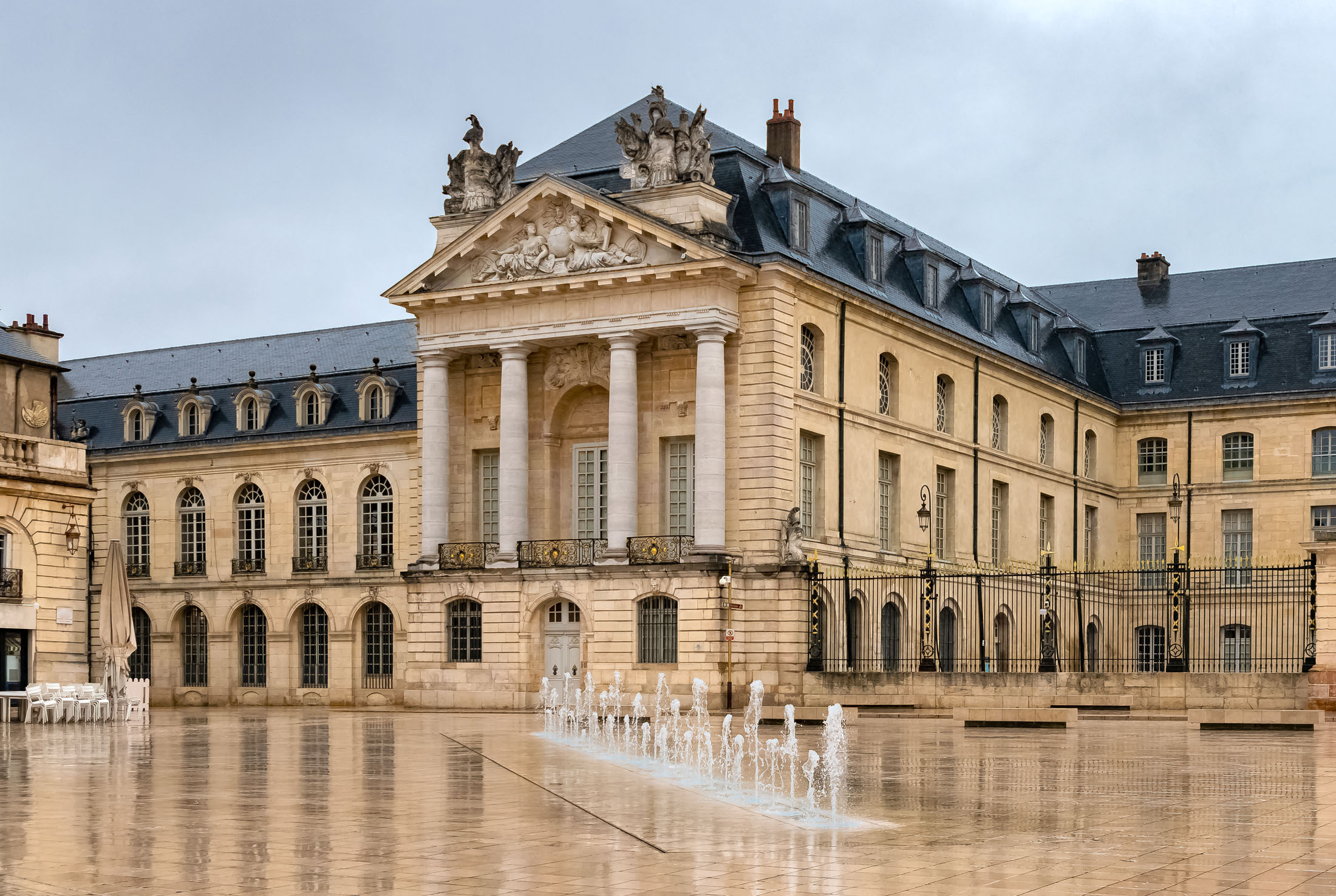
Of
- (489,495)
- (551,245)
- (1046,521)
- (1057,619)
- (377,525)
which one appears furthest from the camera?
(1046,521)

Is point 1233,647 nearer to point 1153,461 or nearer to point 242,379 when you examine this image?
point 1153,461

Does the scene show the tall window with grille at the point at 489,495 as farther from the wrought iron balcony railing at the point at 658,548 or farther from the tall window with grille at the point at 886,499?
the tall window with grille at the point at 886,499

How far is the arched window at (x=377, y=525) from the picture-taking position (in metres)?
54.7

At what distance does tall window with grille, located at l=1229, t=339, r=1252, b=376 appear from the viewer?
61938 millimetres

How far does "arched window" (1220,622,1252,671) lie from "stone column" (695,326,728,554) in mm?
20108

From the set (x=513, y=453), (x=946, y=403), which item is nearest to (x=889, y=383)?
(x=946, y=403)

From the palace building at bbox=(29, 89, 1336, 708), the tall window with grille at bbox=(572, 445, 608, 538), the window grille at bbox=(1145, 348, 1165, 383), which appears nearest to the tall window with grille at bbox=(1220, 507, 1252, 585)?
the palace building at bbox=(29, 89, 1336, 708)

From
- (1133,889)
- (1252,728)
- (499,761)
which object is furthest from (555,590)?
(1133,889)

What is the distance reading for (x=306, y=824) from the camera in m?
14.5

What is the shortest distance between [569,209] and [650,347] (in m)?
3.89

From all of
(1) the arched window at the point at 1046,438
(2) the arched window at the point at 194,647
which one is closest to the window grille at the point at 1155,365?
(1) the arched window at the point at 1046,438

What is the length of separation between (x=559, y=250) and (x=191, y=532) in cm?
1896

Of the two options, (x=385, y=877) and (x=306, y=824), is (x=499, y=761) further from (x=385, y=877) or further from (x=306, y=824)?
(x=385, y=877)

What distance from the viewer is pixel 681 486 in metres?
46.0
